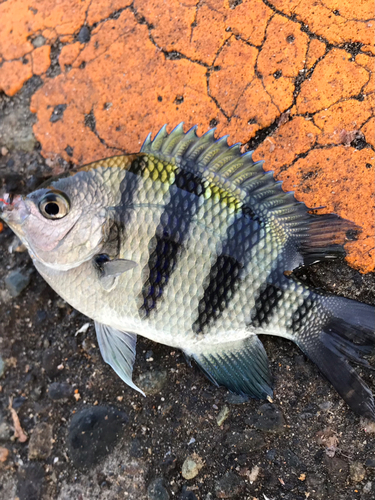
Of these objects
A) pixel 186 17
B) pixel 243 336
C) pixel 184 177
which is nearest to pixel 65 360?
pixel 243 336

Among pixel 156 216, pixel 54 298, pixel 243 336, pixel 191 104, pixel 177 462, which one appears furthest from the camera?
pixel 54 298

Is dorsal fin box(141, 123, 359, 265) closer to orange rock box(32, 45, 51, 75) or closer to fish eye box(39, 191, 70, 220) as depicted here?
fish eye box(39, 191, 70, 220)

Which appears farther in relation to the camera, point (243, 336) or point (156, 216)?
point (243, 336)

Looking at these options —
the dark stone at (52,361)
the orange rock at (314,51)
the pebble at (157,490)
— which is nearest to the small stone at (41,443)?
the dark stone at (52,361)

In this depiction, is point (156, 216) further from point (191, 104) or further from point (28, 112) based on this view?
point (28, 112)

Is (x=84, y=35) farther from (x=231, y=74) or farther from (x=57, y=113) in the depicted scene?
(x=231, y=74)

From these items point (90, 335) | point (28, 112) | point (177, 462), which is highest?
point (28, 112)
